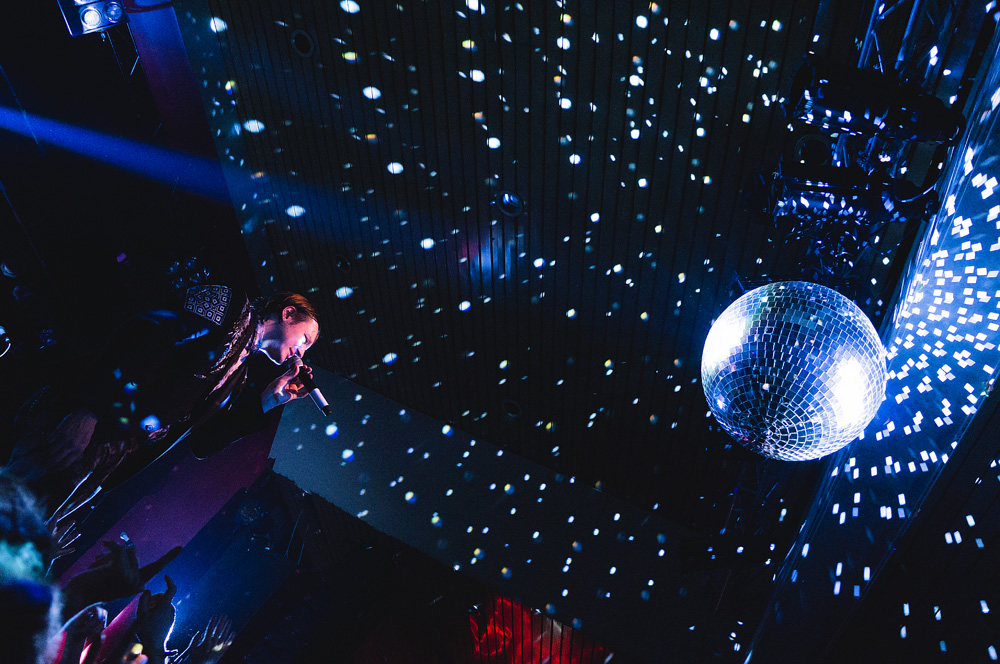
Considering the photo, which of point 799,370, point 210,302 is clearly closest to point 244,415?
point 210,302

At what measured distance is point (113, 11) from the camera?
2.80m

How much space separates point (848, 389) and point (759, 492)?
1.38m

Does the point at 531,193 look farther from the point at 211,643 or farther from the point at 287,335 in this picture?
the point at 211,643

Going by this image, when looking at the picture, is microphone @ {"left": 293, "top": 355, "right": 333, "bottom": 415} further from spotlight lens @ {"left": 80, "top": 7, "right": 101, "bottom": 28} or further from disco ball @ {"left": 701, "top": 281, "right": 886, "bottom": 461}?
spotlight lens @ {"left": 80, "top": 7, "right": 101, "bottom": 28}

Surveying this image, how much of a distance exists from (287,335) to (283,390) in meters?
0.38

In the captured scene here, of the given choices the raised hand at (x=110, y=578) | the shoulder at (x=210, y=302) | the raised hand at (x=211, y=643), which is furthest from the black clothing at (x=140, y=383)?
the raised hand at (x=211, y=643)

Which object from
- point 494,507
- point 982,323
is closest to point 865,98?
point 982,323

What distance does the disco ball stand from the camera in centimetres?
116

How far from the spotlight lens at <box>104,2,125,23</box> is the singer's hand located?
200cm

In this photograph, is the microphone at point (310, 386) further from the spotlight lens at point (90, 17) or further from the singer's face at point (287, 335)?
the spotlight lens at point (90, 17)

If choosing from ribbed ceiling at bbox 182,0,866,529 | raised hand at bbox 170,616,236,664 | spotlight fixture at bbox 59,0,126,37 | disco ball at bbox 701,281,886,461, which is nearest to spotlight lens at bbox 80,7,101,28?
spotlight fixture at bbox 59,0,126,37

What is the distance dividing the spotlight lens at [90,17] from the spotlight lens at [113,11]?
4 cm

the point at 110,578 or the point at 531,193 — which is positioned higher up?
the point at 531,193

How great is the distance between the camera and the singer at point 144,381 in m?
2.22
